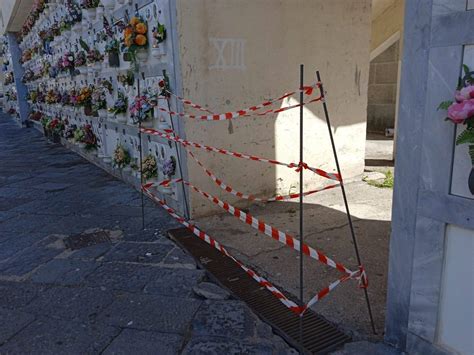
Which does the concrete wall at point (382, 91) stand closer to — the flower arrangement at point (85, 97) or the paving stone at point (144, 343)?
the flower arrangement at point (85, 97)

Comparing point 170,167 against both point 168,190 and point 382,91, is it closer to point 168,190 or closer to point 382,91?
point 168,190

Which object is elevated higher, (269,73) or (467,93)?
(269,73)

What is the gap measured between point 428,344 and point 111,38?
5810 millimetres

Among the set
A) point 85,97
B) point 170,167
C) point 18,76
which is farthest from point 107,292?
point 18,76

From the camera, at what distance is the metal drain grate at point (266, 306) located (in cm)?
253

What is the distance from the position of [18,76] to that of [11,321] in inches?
650

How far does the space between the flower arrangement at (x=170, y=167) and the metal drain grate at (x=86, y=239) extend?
3.29 feet

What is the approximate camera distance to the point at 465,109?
170 centimetres

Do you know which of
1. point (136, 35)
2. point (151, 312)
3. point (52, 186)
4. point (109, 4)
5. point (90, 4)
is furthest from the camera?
point (52, 186)

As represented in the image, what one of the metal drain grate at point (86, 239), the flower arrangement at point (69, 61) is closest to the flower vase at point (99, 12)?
the flower arrangement at point (69, 61)

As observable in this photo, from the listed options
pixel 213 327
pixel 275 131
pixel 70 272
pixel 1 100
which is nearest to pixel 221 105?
pixel 275 131

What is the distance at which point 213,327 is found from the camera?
2688 millimetres

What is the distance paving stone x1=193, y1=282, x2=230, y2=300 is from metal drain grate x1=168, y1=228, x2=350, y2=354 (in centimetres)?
8

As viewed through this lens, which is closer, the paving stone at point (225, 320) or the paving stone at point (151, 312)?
the paving stone at point (225, 320)
